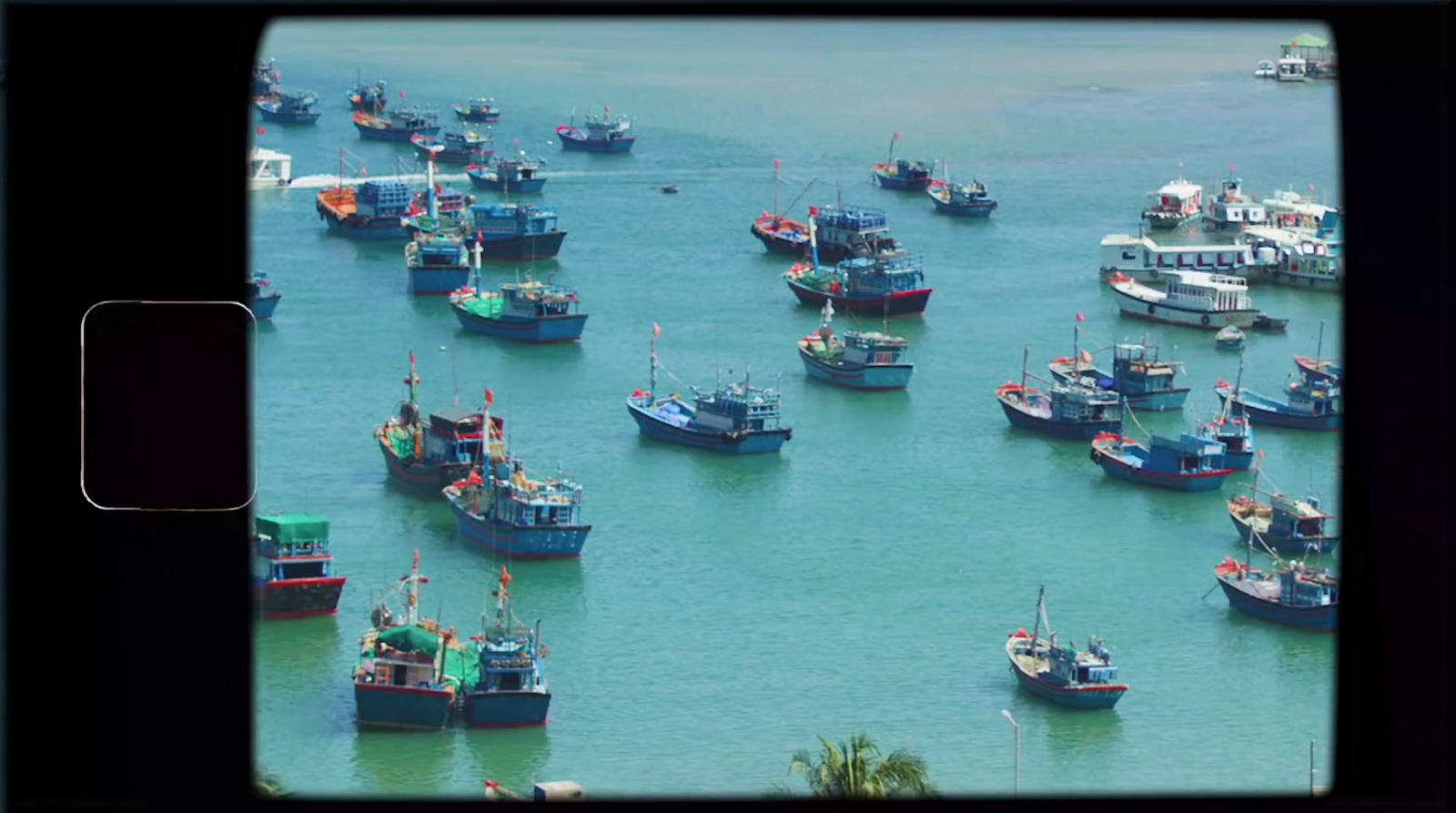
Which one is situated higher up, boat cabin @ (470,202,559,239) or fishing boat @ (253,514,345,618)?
boat cabin @ (470,202,559,239)

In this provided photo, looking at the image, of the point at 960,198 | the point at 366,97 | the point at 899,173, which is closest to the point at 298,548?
the point at 366,97

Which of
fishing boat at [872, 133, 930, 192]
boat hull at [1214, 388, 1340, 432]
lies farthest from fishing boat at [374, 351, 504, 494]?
boat hull at [1214, 388, 1340, 432]

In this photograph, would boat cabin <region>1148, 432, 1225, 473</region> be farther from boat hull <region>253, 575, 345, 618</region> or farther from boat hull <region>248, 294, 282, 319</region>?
boat hull <region>248, 294, 282, 319</region>

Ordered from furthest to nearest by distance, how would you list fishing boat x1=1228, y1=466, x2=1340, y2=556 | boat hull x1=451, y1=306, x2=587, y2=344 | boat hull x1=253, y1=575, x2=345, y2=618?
boat hull x1=451, y1=306, x2=587, y2=344
fishing boat x1=1228, y1=466, x2=1340, y2=556
boat hull x1=253, y1=575, x2=345, y2=618

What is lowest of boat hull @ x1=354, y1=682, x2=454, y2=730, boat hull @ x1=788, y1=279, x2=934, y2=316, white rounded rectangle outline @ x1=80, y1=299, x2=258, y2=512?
boat hull @ x1=354, y1=682, x2=454, y2=730

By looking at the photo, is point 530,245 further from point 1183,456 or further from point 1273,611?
point 1273,611

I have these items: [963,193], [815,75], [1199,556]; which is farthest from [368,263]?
[1199,556]

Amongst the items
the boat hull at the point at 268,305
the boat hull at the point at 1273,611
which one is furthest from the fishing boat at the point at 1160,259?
the boat hull at the point at 268,305
